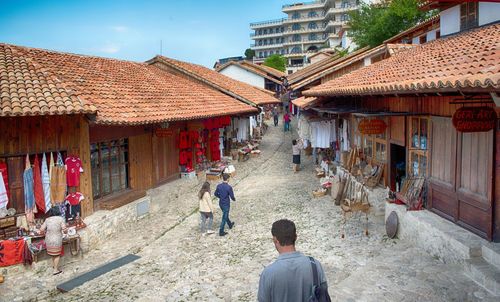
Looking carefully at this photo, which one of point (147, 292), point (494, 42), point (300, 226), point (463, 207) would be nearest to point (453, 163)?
point (463, 207)

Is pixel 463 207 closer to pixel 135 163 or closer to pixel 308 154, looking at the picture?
pixel 135 163

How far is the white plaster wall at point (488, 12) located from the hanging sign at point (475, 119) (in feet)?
16.9

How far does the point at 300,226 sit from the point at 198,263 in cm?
317

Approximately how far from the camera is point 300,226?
1097 centimetres

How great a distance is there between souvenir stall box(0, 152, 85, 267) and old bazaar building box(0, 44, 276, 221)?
0.11m

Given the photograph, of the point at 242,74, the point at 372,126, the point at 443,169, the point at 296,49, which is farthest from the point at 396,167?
the point at 296,49

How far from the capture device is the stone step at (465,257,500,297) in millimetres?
6133

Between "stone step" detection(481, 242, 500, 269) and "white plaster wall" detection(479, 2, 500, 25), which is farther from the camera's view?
"white plaster wall" detection(479, 2, 500, 25)

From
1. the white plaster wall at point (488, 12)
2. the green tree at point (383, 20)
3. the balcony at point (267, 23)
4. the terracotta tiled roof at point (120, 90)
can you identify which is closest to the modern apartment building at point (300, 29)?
the balcony at point (267, 23)

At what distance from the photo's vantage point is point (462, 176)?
778 centimetres

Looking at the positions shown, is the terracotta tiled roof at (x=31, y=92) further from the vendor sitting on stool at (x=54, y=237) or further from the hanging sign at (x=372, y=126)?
the hanging sign at (x=372, y=126)

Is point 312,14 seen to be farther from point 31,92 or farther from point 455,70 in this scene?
point 455,70

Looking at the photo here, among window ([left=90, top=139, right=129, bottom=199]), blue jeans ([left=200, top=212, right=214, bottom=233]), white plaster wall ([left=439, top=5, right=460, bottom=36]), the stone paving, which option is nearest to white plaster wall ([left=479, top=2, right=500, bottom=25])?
white plaster wall ([left=439, top=5, right=460, bottom=36])

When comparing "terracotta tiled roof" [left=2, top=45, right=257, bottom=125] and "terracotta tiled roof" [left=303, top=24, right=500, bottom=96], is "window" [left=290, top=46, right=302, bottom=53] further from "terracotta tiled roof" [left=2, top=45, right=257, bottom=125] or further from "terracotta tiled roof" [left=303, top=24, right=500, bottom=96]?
"terracotta tiled roof" [left=303, top=24, right=500, bottom=96]
